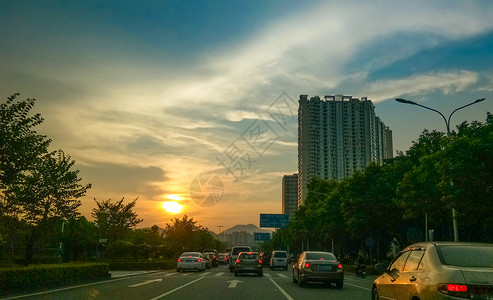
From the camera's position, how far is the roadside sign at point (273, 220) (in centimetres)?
7069

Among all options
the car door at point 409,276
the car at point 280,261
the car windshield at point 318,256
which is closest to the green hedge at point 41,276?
the car windshield at point 318,256

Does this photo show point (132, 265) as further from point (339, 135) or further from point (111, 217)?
point (339, 135)

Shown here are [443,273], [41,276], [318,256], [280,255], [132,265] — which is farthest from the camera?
[280,255]

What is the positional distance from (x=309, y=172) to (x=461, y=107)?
103 metres

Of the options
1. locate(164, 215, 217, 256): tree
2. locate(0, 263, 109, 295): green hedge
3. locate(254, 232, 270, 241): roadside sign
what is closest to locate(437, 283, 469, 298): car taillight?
locate(0, 263, 109, 295): green hedge

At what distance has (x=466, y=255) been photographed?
6.98 meters

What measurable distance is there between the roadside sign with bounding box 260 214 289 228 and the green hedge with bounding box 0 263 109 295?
49.3m

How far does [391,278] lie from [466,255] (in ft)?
5.97

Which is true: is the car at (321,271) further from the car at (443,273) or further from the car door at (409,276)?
the car door at (409,276)

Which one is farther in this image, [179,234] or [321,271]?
[179,234]

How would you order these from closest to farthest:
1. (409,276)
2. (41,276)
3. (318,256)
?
(409,276)
(41,276)
(318,256)

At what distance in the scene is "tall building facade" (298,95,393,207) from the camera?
4481 inches

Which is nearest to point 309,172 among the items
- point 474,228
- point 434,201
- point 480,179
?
point 474,228

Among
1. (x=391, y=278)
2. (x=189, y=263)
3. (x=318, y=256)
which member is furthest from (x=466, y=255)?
(x=189, y=263)
